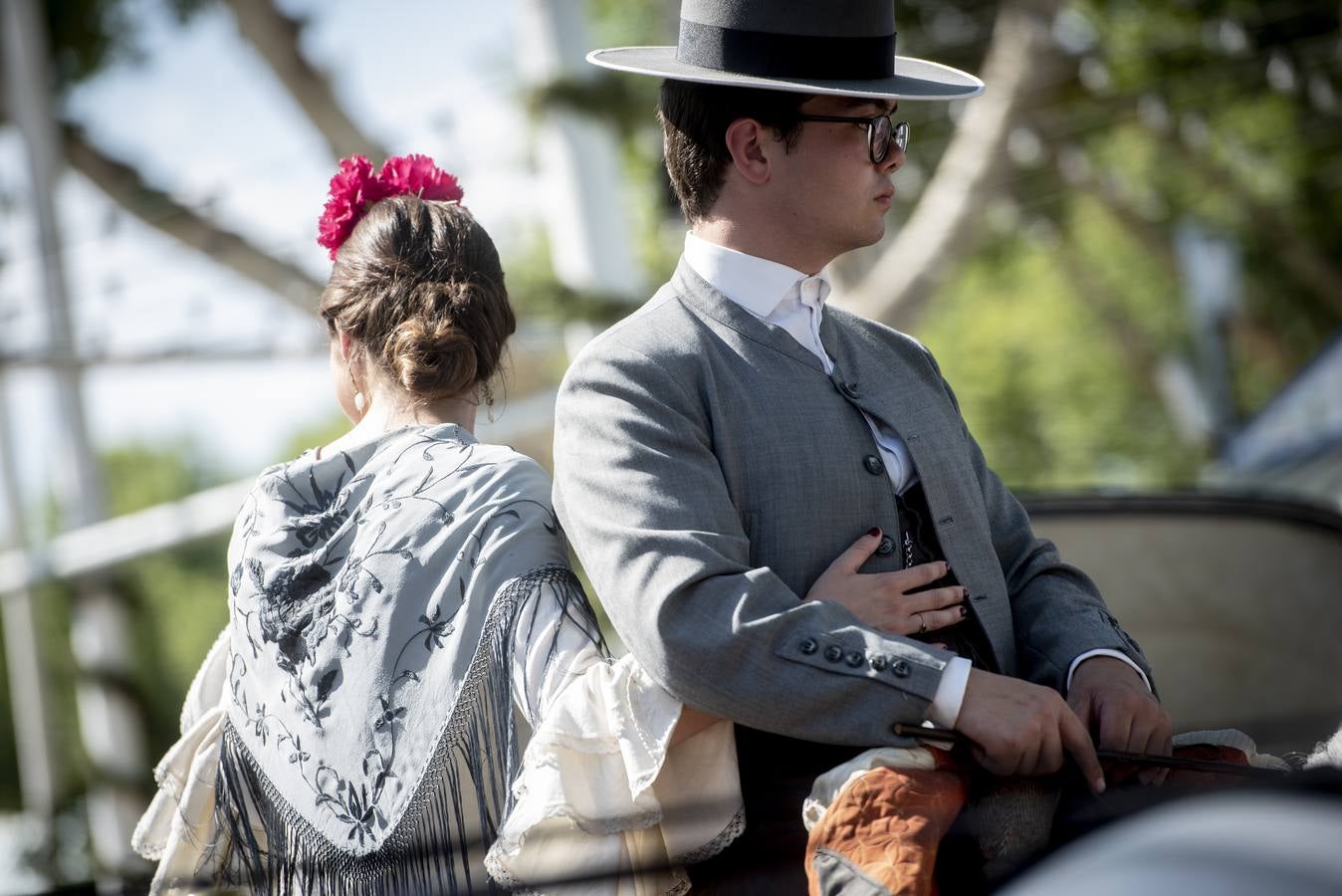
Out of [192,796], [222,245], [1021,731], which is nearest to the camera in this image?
[1021,731]

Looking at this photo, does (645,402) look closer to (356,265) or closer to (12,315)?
(356,265)

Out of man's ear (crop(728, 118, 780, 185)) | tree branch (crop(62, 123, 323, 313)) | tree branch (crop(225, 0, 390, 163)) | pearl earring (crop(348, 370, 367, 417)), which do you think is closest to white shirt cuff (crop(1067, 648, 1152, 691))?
A: man's ear (crop(728, 118, 780, 185))

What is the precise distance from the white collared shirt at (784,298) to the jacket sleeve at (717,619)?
0.88 ft

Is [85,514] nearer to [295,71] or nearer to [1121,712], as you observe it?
[295,71]

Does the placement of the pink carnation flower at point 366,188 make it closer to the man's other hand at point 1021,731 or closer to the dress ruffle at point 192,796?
the dress ruffle at point 192,796

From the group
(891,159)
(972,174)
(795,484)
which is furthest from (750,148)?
(972,174)

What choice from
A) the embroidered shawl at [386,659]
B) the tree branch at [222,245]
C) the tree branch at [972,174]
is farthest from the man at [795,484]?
the tree branch at [222,245]

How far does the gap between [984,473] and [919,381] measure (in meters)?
0.17

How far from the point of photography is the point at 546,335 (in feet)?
21.9

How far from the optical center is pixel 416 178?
6.77 ft

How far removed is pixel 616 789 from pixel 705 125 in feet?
2.61

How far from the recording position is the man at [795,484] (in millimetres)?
1572

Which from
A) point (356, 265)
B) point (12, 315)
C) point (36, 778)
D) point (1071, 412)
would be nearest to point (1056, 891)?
point (356, 265)

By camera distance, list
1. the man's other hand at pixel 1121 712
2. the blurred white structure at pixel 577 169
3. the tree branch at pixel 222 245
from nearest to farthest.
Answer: the man's other hand at pixel 1121 712 < the blurred white structure at pixel 577 169 < the tree branch at pixel 222 245
